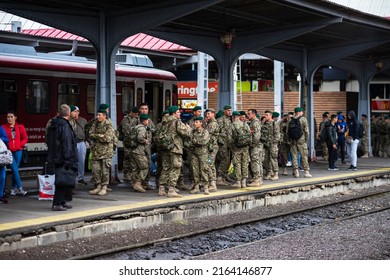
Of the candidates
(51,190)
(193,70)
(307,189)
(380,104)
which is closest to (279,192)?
(307,189)

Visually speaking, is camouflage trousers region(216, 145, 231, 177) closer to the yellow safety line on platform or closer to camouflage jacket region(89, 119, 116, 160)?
the yellow safety line on platform

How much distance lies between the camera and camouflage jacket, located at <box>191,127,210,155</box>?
1468 cm

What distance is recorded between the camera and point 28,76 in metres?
19.0

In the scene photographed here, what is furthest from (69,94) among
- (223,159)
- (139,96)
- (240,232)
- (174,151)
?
(240,232)

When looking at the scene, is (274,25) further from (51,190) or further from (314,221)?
(51,190)

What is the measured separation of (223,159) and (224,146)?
14.2 inches

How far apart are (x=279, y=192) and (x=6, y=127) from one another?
6.30m

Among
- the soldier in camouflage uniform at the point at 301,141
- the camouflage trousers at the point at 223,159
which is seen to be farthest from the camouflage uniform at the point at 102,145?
the soldier in camouflage uniform at the point at 301,141

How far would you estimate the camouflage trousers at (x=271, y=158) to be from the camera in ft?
59.9

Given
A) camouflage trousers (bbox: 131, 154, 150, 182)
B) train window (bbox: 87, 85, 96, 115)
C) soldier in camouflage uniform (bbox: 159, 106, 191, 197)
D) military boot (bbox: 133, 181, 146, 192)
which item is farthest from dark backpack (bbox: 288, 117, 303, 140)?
train window (bbox: 87, 85, 96, 115)

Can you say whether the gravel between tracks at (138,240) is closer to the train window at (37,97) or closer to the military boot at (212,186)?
the military boot at (212,186)

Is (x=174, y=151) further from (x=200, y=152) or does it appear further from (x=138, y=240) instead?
(x=138, y=240)

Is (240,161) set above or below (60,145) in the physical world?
below

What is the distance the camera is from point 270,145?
18.1m
